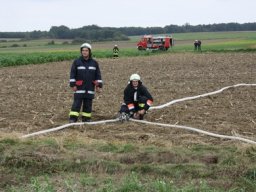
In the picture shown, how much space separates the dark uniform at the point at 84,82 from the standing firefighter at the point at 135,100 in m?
0.65

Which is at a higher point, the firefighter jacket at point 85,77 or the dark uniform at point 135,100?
the firefighter jacket at point 85,77

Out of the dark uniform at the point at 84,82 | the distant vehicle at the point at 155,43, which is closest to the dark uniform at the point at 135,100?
the dark uniform at the point at 84,82

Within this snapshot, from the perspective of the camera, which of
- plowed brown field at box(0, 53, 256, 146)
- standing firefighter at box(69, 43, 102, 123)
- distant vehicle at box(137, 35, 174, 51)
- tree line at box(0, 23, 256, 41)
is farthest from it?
tree line at box(0, 23, 256, 41)

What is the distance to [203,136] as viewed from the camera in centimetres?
903

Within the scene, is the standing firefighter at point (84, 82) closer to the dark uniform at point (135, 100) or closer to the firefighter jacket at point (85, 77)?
the firefighter jacket at point (85, 77)

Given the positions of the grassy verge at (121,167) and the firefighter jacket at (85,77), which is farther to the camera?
the firefighter jacket at (85,77)

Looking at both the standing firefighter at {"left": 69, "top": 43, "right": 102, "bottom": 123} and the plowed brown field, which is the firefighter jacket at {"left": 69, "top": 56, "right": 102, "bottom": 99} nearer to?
the standing firefighter at {"left": 69, "top": 43, "right": 102, "bottom": 123}

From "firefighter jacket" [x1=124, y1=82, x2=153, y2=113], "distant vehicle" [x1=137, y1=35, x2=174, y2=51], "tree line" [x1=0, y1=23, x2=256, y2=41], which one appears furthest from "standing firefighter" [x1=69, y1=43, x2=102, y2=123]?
"tree line" [x1=0, y1=23, x2=256, y2=41]

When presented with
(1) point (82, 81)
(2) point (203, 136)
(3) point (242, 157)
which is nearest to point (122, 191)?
(3) point (242, 157)

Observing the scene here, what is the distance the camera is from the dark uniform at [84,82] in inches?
417

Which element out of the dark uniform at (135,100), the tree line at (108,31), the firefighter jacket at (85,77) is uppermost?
the firefighter jacket at (85,77)

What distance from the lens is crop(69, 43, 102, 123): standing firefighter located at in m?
10.6

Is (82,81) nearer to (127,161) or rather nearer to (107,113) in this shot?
(107,113)

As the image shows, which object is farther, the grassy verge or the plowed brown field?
the plowed brown field
